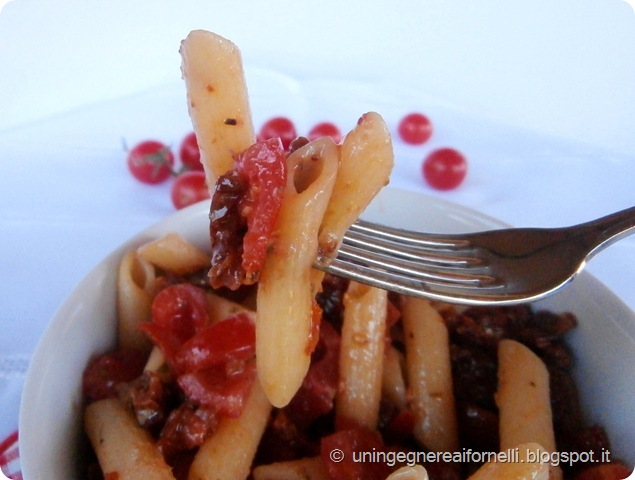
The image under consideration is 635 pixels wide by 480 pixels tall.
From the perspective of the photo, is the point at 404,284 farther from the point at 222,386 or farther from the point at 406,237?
the point at 222,386

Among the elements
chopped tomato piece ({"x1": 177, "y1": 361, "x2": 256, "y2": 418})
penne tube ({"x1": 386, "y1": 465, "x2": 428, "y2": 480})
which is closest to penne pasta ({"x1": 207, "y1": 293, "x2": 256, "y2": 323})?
chopped tomato piece ({"x1": 177, "y1": 361, "x2": 256, "y2": 418})

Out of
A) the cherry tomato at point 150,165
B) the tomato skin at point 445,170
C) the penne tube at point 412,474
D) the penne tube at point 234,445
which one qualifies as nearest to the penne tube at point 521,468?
the penne tube at point 412,474

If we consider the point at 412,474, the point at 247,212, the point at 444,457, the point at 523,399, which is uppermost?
the point at 247,212

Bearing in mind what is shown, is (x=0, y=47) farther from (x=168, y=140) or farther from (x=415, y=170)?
(x=415, y=170)

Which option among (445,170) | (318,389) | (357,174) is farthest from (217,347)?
(445,170)

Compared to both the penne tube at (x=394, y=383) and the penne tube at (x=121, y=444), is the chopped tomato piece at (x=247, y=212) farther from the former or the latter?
the penne tube at (x=394, y=383)

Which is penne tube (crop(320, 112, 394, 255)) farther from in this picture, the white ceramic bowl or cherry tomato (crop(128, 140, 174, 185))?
cherry tomato (crop(128, 140, 174, 185))
